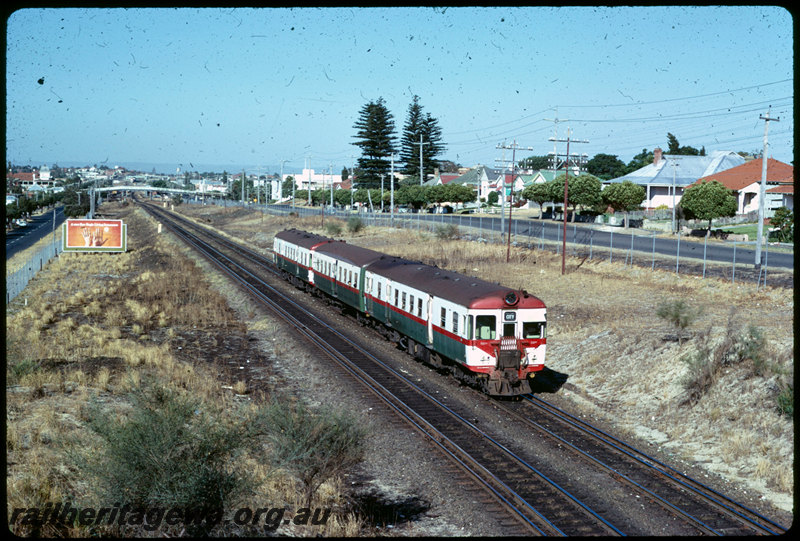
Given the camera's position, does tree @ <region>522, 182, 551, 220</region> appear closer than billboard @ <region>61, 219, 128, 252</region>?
No

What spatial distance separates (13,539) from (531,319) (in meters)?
15.0

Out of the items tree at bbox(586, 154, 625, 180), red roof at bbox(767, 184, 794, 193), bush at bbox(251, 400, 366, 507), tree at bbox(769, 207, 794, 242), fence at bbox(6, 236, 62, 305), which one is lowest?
fence at bbox(6, 236, 62, 305)

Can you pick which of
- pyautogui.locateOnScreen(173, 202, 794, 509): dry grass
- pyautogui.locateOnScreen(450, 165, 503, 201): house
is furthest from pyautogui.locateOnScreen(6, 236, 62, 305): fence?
pyautogui.locateOnScreen(450, 165, 503, 201): house

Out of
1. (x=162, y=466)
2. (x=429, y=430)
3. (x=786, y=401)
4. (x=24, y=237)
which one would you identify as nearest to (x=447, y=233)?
(x=429, y=430)

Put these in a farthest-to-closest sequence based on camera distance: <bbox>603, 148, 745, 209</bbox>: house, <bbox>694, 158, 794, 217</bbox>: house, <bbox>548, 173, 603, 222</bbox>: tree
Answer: <bbox>603, 148, 745, 209</bbox>: house < <bbox>548, 173, 603, 222</bbox>: tree < <bbox>694, 158, 794, 217</bbox>: house

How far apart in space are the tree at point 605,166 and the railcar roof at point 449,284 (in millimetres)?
130196

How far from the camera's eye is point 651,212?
3243 inches

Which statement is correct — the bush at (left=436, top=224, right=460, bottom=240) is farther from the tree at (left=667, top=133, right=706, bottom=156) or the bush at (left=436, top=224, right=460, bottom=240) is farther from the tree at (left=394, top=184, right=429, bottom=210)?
the tree at (left=667, top=133, right=706, bottom=156)

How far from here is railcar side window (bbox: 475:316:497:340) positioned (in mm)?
19141

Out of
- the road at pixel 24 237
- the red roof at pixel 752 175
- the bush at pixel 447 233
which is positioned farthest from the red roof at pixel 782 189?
the road at pixel 24 237

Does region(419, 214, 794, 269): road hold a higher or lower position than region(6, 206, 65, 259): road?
higher

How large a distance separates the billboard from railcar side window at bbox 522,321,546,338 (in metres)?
56.3

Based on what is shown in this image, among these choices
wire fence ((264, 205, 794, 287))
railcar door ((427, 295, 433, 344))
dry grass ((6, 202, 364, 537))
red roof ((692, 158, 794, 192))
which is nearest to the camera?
dry grass ((6, 202, 364, 537))

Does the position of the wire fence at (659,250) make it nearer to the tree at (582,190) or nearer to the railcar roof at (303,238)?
the tree at (582,190)
